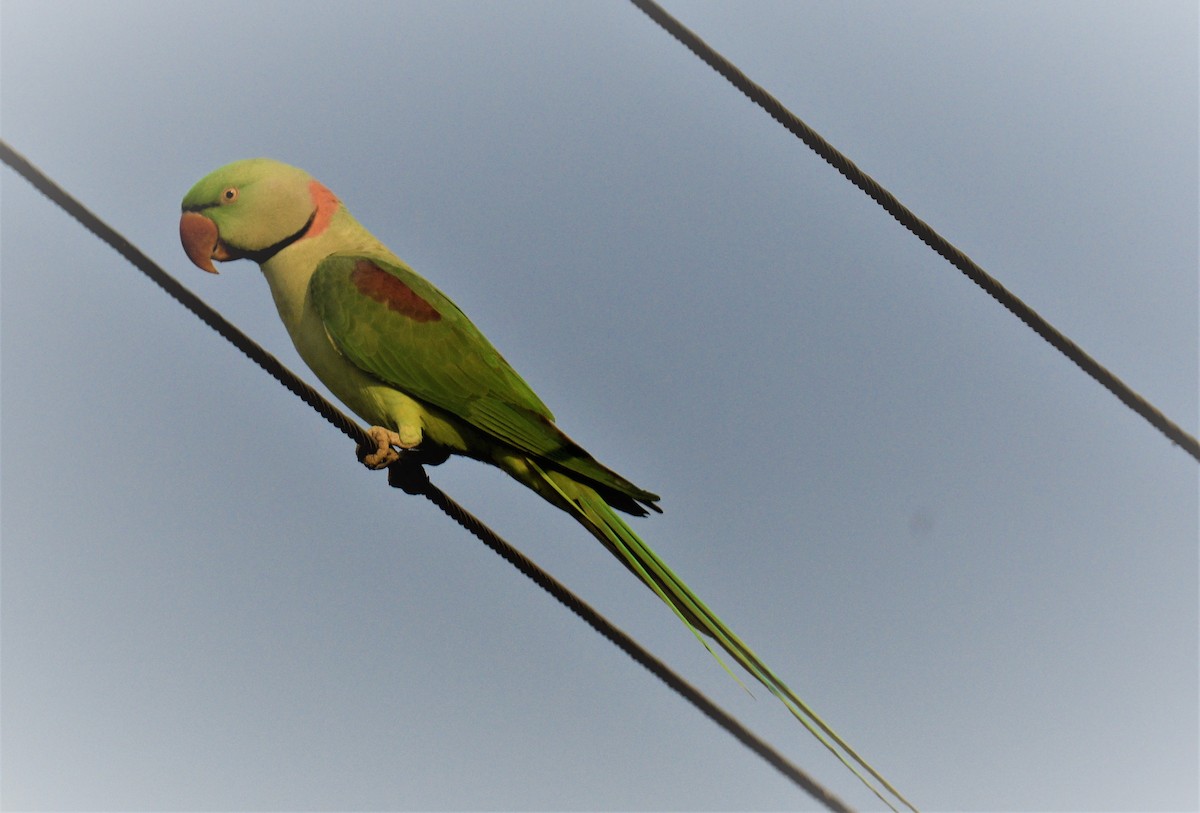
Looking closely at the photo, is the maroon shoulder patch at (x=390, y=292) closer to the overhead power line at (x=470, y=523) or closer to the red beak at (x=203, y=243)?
the red beak at (x=203, y=243)

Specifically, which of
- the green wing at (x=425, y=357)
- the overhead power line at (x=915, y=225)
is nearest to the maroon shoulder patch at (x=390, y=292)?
the green wing at (x=425, y=357)

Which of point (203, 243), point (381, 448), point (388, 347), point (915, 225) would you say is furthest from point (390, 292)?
point (915, 225)

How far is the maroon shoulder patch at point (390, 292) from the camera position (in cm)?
413

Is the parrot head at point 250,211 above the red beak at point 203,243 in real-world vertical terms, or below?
above

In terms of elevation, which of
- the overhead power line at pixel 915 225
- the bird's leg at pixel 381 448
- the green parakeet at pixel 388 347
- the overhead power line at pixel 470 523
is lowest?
the overhead power line at pixel 470 523

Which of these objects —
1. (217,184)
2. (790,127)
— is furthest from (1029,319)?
(217,184)

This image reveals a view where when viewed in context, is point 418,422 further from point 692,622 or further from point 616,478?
point 692,622

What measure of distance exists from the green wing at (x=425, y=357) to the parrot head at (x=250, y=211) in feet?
1.01

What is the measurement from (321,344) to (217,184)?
0.88m

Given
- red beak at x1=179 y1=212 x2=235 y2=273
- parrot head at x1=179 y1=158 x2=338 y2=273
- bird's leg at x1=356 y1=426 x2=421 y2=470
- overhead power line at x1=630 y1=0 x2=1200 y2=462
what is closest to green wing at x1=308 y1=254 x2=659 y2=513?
bird's leg at x1=356 y1=426 x2=421 y2=470

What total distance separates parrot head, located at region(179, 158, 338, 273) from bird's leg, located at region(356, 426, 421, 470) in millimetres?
986

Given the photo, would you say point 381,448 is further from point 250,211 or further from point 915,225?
point 915,225

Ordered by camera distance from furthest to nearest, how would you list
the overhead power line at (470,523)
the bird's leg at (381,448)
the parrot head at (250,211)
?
the parrot head at (250,211) < the bird's leg at (381,448) < the overhead power line at (470,523)

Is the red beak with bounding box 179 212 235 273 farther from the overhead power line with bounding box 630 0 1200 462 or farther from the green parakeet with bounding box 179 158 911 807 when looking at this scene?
the overhead power line with bounding box 630 0 1200 462
